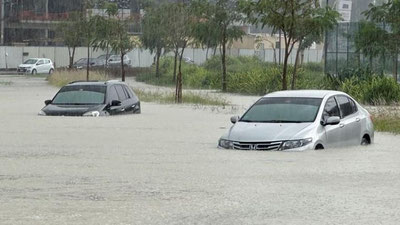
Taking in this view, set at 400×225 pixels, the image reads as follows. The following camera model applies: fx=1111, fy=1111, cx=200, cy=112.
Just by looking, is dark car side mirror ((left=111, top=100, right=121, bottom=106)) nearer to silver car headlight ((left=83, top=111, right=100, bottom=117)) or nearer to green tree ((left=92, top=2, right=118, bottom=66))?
silver car headlight ((left=83, top=111, right=100, bottom=117))

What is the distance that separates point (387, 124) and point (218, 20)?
29954mm

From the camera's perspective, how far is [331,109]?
2069cm

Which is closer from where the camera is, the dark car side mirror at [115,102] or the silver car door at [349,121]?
the silver car door at [349,121]

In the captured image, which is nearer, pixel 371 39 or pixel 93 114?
pixel 93 114

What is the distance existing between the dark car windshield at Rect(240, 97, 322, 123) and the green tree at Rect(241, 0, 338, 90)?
566 inches

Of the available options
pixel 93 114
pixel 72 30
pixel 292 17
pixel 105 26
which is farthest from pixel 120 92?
pixel 72 30

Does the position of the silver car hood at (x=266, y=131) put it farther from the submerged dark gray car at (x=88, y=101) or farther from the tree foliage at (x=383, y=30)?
the tree foliage at (x=383, y=30)

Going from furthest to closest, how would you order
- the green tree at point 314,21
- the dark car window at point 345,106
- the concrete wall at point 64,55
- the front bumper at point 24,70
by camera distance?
1. the concrete wall at point 64,55
2. the front bumper at point 24,70
3. the green tree at point 314,21
4. the dark car window at point 345,106

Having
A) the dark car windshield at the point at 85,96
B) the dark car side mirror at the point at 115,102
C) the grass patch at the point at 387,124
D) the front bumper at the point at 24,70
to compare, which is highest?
the dark car windshield at the point at 85,96

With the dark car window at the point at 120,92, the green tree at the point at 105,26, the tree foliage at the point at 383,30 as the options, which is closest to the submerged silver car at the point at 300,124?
the dark car window at the point at 120,92

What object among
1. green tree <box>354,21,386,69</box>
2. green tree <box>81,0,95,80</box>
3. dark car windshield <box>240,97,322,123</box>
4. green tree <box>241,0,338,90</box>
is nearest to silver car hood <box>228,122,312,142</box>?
dark car windshield <box>240,97,322,123</box>

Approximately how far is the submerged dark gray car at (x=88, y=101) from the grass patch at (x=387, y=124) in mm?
7094

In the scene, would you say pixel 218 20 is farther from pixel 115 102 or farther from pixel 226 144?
pixel 226 144

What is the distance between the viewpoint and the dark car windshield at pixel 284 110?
20078mm
